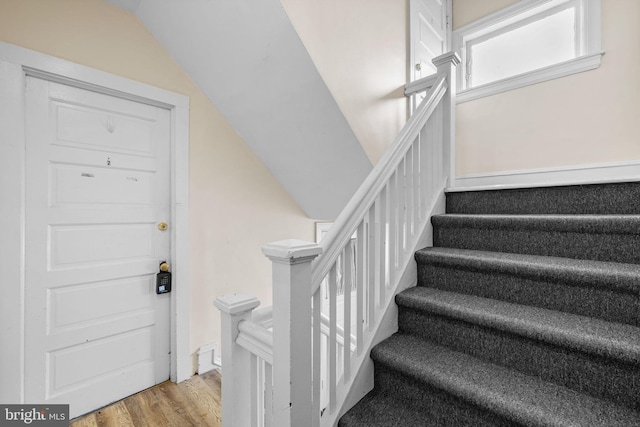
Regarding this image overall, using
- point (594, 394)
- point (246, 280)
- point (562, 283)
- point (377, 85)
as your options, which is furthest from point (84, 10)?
point (594, 394)

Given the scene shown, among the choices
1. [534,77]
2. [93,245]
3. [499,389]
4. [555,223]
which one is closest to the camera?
[499,389]

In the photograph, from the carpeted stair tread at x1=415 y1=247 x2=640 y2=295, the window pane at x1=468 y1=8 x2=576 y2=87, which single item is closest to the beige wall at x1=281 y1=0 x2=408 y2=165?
the carpeted stair tread at x1=415 y1=247 x2=640 y2=295

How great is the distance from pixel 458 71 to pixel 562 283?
2.58m

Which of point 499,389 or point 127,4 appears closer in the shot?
point 499,389

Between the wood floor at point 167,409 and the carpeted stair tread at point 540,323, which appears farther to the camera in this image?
the wood floor at point 167,409

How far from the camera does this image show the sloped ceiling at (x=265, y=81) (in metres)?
1.66

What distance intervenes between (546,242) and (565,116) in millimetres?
1682

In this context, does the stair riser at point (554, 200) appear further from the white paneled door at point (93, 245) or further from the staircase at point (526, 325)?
the white paneled door at point (93, 245)

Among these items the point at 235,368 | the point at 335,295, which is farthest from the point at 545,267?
the point at 235,368

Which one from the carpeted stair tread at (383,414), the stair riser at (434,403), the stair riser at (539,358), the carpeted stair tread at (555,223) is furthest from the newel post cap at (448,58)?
the carpeted stair tread at (383,414)

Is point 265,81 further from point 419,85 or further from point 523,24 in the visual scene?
point 523,24

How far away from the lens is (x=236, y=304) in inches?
41.4

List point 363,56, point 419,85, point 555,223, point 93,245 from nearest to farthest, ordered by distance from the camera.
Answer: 1. point 555,223
2. point 93,245
3. point 363,56
4. point 419,85

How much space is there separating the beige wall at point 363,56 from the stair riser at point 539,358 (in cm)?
116
